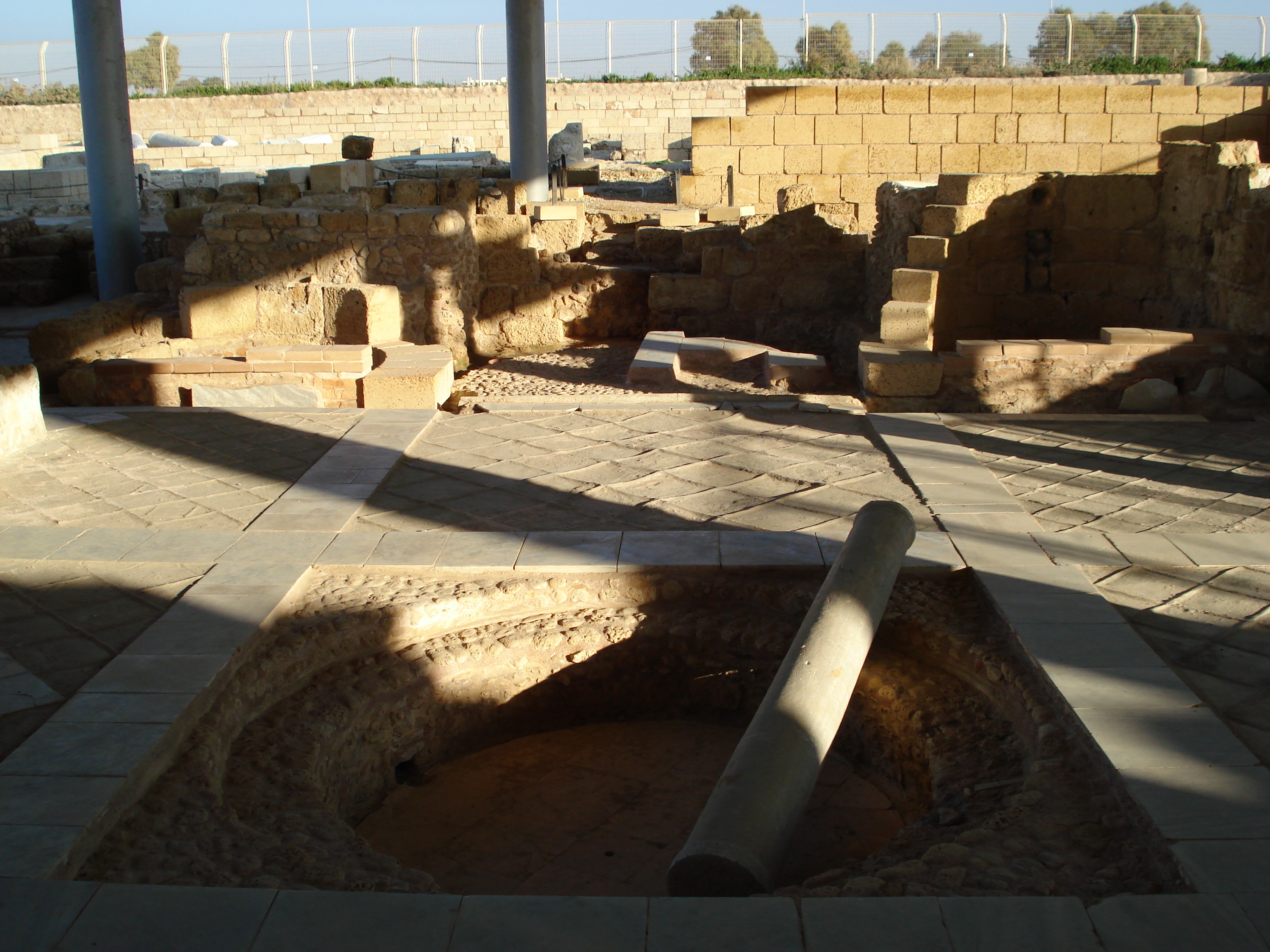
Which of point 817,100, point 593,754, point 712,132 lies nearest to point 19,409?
point 593,754

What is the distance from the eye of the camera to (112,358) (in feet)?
26.3

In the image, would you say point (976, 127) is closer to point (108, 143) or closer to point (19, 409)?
point (108, 143)

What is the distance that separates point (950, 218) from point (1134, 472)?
389cm

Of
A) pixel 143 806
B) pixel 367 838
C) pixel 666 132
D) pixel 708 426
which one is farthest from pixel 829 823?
pixel 666 132

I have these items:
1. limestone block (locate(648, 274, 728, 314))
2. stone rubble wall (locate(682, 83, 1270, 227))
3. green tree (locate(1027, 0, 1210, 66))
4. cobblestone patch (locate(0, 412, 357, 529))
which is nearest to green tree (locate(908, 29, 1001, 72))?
green tree (locate(1027, 0, 1210, 66))

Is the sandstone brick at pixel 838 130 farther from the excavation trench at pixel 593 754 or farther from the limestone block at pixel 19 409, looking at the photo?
the excavation trench at pixel 593 754

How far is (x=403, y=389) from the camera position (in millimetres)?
7199

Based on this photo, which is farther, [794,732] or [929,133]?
[929,133]

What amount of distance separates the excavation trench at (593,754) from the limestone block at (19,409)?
2.69 metres

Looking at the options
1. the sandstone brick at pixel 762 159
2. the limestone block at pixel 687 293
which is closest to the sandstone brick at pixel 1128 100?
the sandstone brick at pixel 762 159

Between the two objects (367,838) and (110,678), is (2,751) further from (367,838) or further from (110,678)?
(367,838)

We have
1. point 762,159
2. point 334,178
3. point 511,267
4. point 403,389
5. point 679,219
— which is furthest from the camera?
point 762,159

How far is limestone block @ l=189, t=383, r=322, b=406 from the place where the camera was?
7.70 m

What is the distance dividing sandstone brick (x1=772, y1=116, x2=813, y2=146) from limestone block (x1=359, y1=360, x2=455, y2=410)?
9487 millimetres
